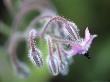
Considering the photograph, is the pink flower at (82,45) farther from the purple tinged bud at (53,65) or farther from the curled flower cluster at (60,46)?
the purple tinged bud at (53,65)

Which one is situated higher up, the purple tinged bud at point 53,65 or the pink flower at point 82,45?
the pink flower at point 82,45

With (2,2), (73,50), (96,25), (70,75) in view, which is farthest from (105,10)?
(73,50)

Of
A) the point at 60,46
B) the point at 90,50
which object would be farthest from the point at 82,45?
the point at 90,50

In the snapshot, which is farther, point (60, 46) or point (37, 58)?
point (60, 46)

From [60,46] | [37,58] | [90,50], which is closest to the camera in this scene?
[37,58]

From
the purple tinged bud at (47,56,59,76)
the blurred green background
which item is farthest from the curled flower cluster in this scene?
the blurred green background

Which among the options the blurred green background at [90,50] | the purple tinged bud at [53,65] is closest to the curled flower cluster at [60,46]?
the purple tinged bud at [53,65]

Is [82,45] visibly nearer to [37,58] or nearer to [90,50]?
[37,58]

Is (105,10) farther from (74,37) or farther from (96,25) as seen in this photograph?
(74,37)

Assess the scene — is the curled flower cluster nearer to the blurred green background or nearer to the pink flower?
the pink flower
